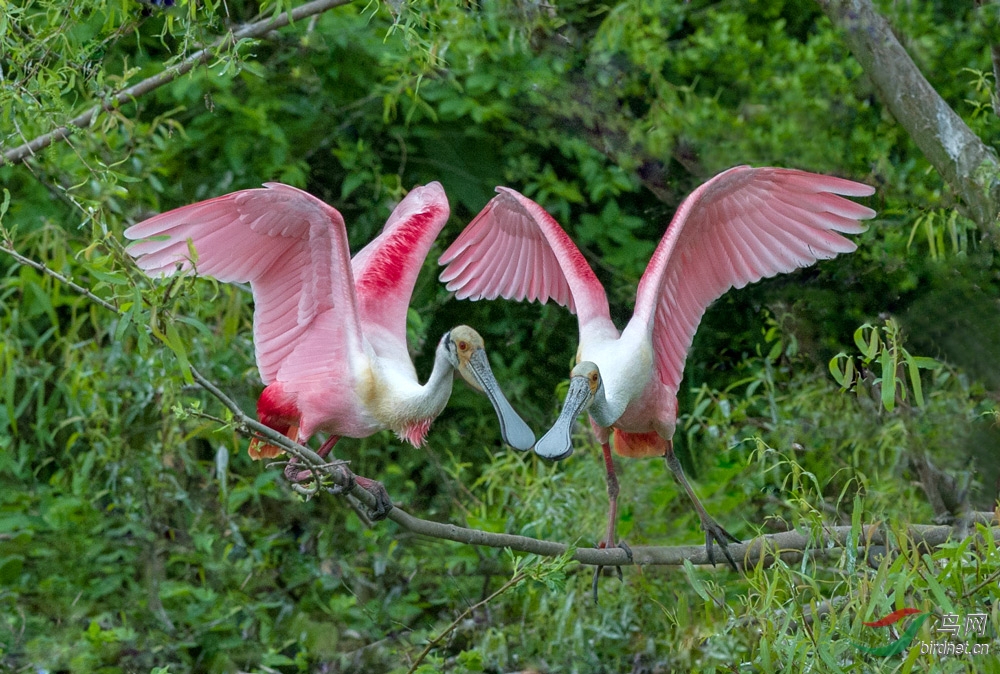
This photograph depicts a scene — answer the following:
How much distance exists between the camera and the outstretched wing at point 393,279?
154 inches

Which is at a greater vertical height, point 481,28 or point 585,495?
point 481,28

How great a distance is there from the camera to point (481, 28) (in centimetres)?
604

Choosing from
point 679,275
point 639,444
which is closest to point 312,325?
point 679,275

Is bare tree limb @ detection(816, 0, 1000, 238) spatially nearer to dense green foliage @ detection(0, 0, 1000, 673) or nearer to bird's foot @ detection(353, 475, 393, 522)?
dense green foliage @ detection(0, 0, 1000, 673)

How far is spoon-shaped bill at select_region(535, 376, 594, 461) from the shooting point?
3.54 meters

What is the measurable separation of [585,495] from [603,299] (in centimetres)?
114

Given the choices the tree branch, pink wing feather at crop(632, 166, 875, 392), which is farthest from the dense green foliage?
pink wing feather at crop(632, 166, 875, 392)

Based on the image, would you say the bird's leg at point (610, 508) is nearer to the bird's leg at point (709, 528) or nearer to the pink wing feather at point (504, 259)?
the bird's leg at point (709, 528)

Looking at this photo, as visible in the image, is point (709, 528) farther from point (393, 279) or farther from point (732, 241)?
point (393, 279)

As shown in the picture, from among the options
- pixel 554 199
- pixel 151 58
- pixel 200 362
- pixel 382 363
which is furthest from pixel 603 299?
pixel 151 58

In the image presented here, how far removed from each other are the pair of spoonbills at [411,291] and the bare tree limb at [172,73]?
516 millimetres

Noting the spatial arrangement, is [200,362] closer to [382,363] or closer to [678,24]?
[382,363]

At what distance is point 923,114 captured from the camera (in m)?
4.55

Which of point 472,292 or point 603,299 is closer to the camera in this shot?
point 603,299
